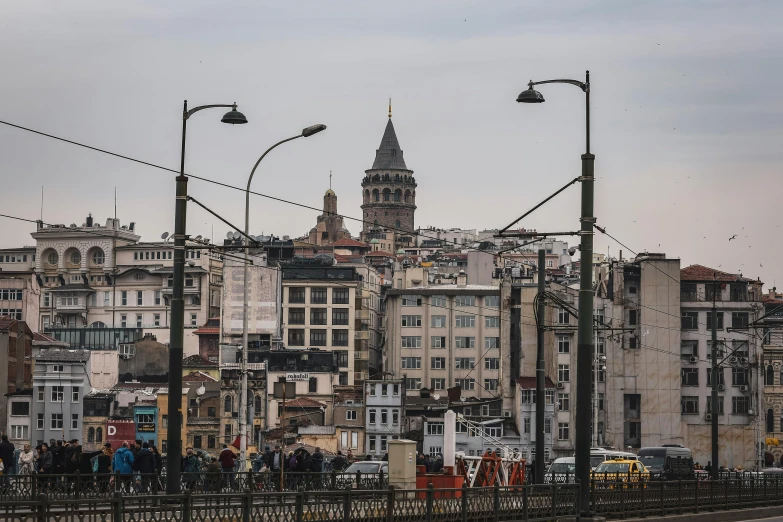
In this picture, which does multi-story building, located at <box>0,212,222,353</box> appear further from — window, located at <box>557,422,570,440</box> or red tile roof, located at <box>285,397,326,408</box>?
window, located at <box>557,422,570,440</box>

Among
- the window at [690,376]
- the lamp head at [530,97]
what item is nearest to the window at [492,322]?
the window at [690,376]

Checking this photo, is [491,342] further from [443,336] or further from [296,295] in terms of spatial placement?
[296,295]

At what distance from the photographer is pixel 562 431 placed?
11994 cm

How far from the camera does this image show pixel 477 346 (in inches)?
5546

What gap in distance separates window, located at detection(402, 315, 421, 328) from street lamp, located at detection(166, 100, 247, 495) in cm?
11313

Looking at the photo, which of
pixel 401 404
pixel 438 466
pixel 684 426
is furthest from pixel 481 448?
pixel 438 466

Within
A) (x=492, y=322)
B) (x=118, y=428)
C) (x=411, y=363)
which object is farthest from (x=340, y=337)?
(x=118, y=428)

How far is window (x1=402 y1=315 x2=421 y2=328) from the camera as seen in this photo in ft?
468

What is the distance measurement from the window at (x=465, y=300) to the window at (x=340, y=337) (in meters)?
14.0

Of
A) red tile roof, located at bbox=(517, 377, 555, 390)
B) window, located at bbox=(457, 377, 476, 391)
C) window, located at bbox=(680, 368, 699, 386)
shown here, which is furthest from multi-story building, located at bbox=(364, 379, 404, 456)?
window, located at bbox=(680, 368, 699, 386)

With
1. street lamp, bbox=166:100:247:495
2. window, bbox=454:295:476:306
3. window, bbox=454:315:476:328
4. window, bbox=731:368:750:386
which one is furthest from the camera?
window, bbox=454:315:476:328

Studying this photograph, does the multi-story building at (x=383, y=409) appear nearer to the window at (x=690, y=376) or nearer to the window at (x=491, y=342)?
the window at (x=690, y=376)

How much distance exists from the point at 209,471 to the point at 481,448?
82068 mm

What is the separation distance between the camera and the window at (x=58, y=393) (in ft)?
372
